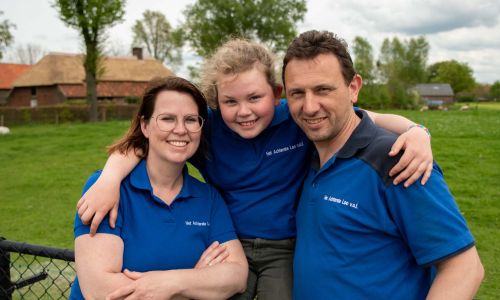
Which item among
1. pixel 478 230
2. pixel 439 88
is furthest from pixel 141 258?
pixel 439 88

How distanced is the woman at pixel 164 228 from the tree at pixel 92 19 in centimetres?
3244

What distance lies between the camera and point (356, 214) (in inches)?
89.3

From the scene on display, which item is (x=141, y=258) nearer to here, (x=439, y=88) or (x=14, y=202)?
(x=14, y=202)

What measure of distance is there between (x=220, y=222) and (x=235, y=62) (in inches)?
40.5

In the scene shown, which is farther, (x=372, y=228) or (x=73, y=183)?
(x=73, y=183)

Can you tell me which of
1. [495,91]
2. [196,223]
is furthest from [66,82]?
[495,91]

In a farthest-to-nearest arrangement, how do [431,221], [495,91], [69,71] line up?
[495,91]
[69,71]
[431,221]

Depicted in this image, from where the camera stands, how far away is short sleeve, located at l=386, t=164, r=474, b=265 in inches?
80.3

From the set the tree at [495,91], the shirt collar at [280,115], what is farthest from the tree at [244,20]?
the tree at [495,91]

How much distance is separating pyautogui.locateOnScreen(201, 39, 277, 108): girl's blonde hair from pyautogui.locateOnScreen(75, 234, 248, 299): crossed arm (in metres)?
1.23

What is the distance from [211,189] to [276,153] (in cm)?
53

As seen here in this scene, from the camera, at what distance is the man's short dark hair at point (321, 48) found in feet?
7.90

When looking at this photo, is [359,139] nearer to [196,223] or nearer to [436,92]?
[196,223]

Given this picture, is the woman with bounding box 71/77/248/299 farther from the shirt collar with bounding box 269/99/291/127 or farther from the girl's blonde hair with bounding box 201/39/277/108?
the shirt collar with bounding box 269/99/291/127
